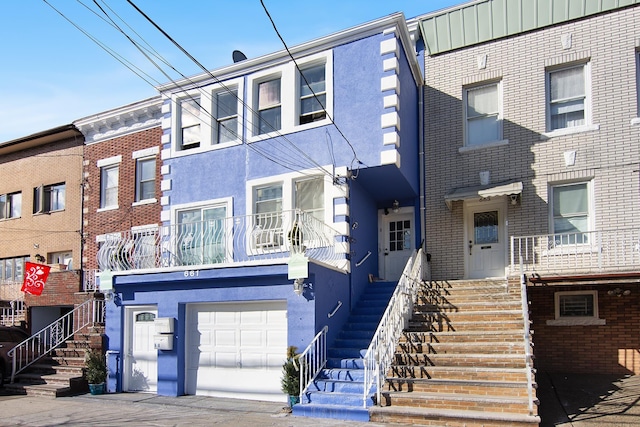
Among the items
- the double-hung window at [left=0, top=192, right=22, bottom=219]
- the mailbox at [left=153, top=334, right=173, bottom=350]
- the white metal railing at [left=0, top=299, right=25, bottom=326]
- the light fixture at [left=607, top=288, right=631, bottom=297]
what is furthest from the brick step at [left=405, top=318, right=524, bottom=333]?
the double-hung window at [left=0, top=192, right=22, bottom=219]

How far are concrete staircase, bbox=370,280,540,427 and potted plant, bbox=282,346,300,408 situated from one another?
5.39 feet

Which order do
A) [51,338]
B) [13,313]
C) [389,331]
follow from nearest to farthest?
1. [389,331]
2. [51,338]
3. [13,313]

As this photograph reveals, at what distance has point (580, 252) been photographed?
12.4 m

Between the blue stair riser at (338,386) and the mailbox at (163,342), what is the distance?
12.2ft

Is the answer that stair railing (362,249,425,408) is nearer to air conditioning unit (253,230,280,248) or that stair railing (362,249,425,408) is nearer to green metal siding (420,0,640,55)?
air conditioning unit (253,230,280,248)

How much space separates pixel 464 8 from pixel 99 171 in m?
12.1

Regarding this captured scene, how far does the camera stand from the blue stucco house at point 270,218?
1159 centimetres

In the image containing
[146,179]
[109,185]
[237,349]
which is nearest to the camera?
[237,349]

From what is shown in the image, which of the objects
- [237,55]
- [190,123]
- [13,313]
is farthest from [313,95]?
[13,313]

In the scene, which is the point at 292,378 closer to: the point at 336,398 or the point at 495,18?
the point at 336,398

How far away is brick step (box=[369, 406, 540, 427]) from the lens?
8.07 meters

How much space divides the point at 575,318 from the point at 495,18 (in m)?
7.44

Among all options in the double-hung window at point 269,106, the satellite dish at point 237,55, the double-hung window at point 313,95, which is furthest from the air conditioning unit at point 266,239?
the satellite dish at point 237,55

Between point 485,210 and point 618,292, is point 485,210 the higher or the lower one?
the higher one
